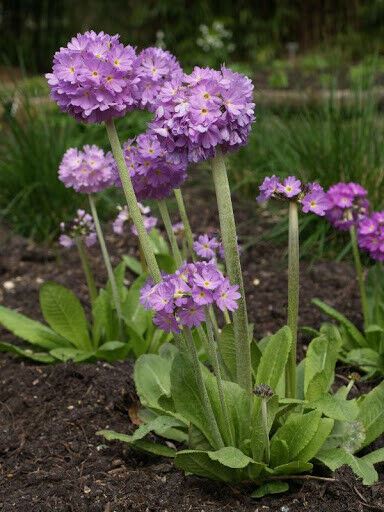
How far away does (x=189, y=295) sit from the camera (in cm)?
207

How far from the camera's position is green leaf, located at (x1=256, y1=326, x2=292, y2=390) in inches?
98.4

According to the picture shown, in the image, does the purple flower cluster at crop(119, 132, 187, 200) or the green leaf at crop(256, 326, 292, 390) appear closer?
the purple flower cluster at crop(119, 132, 187, 200)

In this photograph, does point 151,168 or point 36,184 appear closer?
point 151,168

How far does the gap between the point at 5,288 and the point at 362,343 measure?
6.52 feet

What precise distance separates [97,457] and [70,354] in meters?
→ 0.73

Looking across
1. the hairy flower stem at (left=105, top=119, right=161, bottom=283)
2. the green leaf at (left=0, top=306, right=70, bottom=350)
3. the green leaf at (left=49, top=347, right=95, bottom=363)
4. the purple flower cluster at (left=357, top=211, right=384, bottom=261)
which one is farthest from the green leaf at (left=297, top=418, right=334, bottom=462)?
the green leaf at (left=0, top=306, right=70, bottom=350)

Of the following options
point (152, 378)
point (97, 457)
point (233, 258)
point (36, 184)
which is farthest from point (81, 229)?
point (36, 184)

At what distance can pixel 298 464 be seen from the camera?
2.38 meters

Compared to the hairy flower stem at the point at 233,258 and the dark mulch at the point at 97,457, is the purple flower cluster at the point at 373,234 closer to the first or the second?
the dark mulch at the point at 97,457

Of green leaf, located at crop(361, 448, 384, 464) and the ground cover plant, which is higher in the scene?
the ground cover plant

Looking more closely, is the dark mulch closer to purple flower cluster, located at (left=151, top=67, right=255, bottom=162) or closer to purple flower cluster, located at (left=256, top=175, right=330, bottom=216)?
purple flower cluster, located at (left=256, top=175, right=330, bottom=216)

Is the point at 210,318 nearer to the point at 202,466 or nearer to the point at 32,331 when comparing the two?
the point at 202,466

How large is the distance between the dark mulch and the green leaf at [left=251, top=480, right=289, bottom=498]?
0.8 inches

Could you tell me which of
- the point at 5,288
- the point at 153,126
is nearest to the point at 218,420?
the point at 153,126
